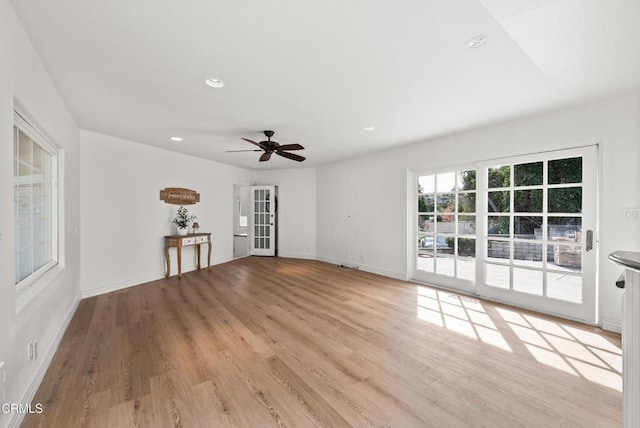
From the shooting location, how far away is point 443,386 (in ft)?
6.05

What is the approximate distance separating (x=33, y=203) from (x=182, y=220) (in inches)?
112

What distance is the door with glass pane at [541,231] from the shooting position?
9.48 ft

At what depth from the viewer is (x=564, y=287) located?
3041mm

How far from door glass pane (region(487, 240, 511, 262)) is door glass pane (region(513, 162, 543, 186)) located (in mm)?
817

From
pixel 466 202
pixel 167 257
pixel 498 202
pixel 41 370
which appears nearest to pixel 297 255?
pixel 167 257

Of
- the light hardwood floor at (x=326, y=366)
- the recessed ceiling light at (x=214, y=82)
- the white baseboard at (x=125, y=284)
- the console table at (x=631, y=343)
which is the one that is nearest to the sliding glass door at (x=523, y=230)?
the light hardwood floor at (x=326, y=366)

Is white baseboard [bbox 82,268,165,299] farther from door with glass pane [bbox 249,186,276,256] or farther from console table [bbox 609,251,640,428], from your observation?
console table [bbox 609,251,640,428]

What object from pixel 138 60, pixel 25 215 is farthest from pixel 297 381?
pixel 138 60

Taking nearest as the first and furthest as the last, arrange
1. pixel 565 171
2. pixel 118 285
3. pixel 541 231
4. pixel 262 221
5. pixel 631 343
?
pixel 631 343, pixel 565 171, pixel 541 231, pixel 118 285, pixel 262 221

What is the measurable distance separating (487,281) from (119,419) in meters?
4.14

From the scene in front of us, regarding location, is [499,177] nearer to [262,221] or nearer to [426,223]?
[426,223]

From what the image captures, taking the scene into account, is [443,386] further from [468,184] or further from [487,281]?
[468,184]

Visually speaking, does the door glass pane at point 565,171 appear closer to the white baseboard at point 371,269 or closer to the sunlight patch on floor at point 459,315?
the sunlight patch on floor at point 459,315

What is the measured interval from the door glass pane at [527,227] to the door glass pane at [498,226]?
99 millimetres
